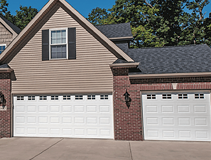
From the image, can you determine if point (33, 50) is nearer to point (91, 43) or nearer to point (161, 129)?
point (91, 43)

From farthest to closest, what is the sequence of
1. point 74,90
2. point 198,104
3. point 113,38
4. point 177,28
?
point 177,28 < point 113,38 < point 74,90 < point 198,104

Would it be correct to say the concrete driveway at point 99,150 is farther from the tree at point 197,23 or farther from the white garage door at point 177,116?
the tree at point 197,23

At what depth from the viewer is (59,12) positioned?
10867 mm

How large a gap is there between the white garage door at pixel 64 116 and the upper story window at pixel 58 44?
274 centimetres

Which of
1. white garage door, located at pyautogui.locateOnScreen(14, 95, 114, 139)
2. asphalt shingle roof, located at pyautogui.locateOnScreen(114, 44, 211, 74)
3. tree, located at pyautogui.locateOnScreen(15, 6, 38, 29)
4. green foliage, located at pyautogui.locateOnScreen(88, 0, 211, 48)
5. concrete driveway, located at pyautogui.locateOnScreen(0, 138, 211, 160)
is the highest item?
tree, located at pyautogui.locateOnScreen(15, 6, 38, 29)

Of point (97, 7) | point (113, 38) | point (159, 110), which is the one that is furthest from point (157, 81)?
point (97, 7)

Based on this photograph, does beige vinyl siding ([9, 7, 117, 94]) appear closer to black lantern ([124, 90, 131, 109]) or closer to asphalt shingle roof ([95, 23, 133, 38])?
black lantern ([124, 90, 131, 109])

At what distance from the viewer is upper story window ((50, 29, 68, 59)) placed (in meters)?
10.7

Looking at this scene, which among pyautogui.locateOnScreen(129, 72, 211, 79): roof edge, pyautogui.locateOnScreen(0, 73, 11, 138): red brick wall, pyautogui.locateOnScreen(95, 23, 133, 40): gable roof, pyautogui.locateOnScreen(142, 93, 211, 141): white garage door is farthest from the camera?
pyautogui.locateOnScreen(95, 23, 133, 40): gable roof

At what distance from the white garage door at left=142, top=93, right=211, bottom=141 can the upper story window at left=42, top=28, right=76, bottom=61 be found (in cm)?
571

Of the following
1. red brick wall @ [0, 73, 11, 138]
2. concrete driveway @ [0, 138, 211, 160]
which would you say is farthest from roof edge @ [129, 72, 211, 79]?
red brick wall @ [0, 73, 11, 138]

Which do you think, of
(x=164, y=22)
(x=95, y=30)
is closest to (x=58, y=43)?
(x=95, y=30)

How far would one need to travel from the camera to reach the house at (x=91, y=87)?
30.7ft

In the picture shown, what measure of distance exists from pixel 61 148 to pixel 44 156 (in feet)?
3.73
